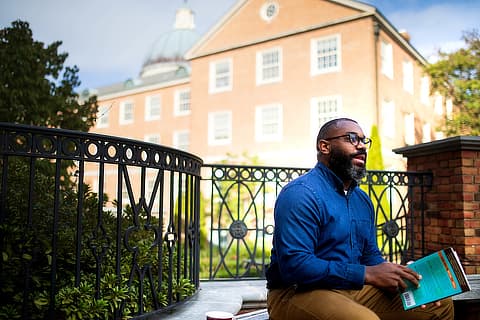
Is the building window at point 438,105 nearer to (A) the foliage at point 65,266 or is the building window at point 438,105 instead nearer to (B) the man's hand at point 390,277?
(A) the foliage at point 65,266

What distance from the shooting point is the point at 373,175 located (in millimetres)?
5426

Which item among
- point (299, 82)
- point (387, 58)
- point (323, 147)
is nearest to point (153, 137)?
point (299, 82)

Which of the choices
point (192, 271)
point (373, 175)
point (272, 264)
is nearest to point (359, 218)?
point (272, 264)

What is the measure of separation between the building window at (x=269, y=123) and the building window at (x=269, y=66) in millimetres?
1188

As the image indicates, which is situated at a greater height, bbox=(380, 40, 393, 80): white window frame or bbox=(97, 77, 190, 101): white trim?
bbox=(97, 77, 190, 101): white trim

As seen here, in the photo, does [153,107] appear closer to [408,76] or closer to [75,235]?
[408,76]

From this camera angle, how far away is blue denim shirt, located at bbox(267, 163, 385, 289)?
7.16 ft

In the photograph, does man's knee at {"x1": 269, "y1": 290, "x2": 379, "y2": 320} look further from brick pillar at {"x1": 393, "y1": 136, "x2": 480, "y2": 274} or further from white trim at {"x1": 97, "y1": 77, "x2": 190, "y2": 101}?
white trim at {"x1": 97, "y1": 77, "x2": 190, "y2": 101}

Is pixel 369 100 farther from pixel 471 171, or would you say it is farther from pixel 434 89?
pixel 471 171

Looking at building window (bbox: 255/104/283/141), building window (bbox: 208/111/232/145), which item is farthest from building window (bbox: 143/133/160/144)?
building window (bbox: 255/104/283/141)

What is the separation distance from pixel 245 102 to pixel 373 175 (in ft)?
47.1

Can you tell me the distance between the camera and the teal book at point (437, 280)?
84.7 inches

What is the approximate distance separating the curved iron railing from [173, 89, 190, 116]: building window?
67.7ft

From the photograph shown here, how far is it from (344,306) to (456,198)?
118 inches
